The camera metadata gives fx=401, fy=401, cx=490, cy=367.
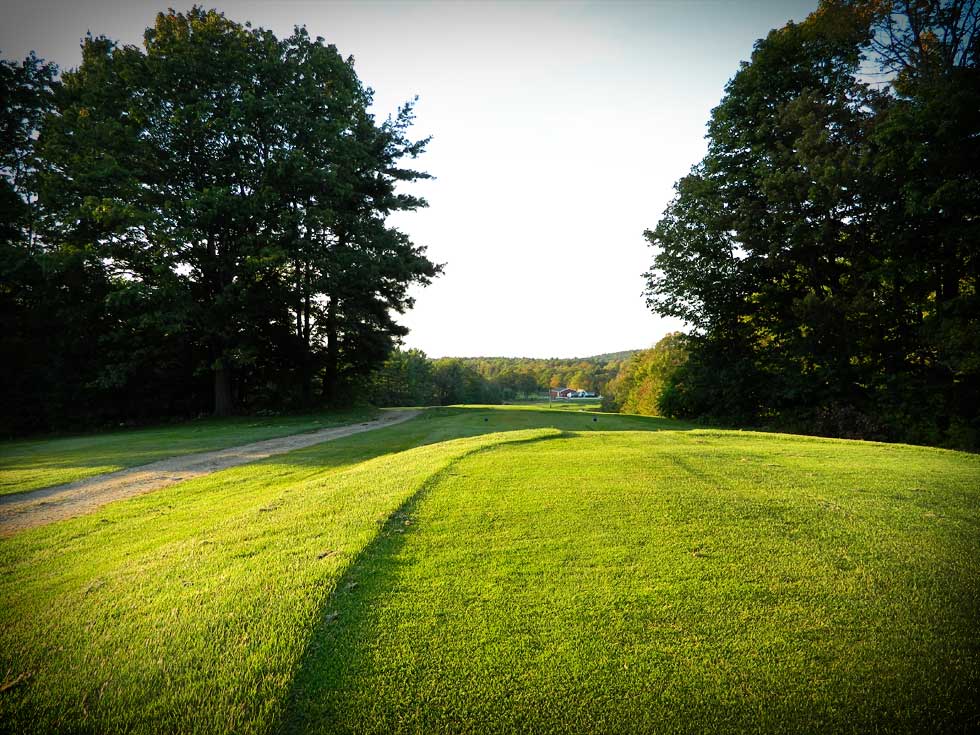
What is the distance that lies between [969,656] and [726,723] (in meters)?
1.90

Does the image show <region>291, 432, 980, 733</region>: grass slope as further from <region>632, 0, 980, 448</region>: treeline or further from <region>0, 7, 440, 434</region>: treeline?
<region>0, 7, 440, 434</region>: treeline

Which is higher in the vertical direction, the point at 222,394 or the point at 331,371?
the point at 331,371

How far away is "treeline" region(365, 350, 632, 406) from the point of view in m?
67.1

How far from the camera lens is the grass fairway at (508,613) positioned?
7.37ft

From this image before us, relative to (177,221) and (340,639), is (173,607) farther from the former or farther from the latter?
(177,221)

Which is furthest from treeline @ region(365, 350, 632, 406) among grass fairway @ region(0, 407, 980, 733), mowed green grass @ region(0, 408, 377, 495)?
grass fairway @ region(0, 407, 980, 733)

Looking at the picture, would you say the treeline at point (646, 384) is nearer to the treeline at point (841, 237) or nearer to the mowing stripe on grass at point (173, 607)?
the treeline at point (841, 237)

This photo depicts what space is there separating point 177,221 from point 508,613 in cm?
2438

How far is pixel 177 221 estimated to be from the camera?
1961 centimetres

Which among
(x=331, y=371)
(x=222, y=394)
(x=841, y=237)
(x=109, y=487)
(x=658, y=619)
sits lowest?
(x=109, y=487)

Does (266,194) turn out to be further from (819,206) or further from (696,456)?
(819,206)

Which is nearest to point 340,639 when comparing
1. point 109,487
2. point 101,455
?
point 109,487

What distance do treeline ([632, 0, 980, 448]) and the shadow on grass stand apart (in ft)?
61.2

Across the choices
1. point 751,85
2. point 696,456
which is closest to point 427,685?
point 696,456
